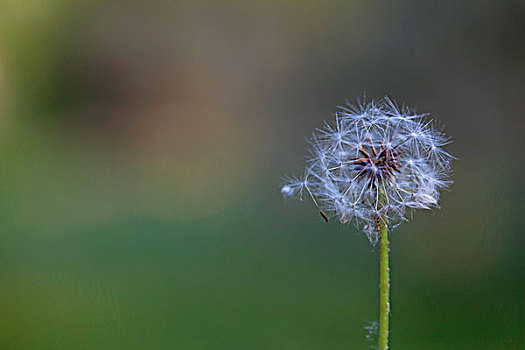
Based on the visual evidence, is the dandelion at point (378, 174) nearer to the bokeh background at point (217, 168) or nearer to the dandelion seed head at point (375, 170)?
the dandelion seed head at point (375, 170)

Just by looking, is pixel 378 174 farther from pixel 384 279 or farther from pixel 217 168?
pixel 217 168

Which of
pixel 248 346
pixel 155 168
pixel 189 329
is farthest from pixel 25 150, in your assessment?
pixel 248 346

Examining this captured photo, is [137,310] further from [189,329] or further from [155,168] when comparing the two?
[155,168]

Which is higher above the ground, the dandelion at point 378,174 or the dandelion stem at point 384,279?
the dandelion at point 378,174

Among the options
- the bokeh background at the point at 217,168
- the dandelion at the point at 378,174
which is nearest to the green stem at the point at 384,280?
the dandelion at the point at 378,174

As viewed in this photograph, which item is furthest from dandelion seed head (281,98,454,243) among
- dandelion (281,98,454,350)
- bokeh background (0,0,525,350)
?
bokeh background (0,0,525,350)

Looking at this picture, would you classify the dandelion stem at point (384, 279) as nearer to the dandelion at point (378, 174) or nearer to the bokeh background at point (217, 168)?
the dandelion at point (378, 174)

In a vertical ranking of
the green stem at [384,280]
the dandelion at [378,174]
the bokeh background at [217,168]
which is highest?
the bokeh background at [217,168]

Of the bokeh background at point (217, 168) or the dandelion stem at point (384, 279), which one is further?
the bokeh background at point (217, 168)

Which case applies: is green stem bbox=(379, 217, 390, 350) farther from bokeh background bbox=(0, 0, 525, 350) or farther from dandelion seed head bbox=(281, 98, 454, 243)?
bokeh background bbox=(0, 0, 525, 350)
